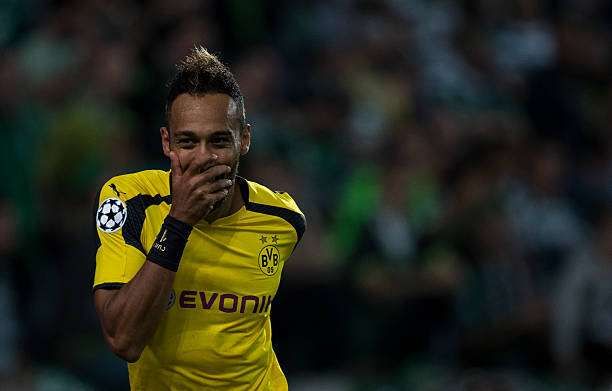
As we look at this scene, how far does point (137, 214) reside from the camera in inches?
146

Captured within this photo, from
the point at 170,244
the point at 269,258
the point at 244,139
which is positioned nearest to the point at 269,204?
the point at 269,258

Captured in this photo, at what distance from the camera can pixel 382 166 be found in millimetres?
8648

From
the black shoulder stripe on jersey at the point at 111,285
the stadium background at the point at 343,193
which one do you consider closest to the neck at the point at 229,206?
the black shoulder stripe on jersey at the point at 111,285

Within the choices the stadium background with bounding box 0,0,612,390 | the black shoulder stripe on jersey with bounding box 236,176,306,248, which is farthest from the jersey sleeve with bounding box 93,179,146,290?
the stadium background with bounding box 0,0,612,390

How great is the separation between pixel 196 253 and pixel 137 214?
26 cm

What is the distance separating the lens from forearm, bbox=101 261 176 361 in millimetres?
3377

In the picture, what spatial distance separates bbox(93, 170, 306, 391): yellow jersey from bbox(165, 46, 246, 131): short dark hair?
31cm

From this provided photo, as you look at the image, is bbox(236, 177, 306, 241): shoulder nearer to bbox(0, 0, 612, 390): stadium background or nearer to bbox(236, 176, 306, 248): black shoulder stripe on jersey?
bbox(236, 176, 306, 248): black shoulder stripe on jersey

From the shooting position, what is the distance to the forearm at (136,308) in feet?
11.1

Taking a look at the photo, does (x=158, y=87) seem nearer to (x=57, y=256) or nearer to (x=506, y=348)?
(x=57, y=256)

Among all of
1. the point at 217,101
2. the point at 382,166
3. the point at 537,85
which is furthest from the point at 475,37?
the point at 217,101

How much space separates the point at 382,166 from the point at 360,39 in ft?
5.98

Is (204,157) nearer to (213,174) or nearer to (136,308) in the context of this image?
(213,174)

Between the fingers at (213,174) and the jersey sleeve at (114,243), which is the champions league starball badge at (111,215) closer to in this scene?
the jersey sleeve at (114,243)
